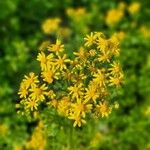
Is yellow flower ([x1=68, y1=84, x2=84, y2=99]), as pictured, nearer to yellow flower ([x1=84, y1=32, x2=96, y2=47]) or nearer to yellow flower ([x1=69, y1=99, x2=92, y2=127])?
yellow flower ([x1=69, y1=99, x2=92, y2=127])

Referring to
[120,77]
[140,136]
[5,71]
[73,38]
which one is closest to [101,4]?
[73,38]

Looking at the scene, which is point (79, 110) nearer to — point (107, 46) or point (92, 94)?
point (92, 94)

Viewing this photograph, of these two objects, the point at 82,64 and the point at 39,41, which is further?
the point at 39,41

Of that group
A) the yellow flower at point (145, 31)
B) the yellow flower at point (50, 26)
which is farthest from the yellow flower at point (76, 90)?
the yellow flower at point (145, 31)

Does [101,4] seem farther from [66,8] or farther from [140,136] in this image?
[140,136]

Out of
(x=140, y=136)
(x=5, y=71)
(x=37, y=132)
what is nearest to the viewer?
(x=37, y=132)

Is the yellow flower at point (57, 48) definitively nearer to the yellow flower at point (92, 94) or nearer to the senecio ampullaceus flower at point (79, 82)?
the senecio ampullaceus flower at point (79, 82)
